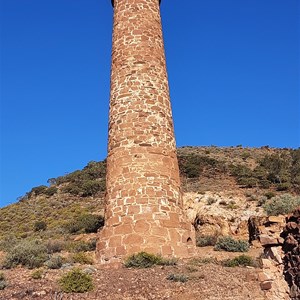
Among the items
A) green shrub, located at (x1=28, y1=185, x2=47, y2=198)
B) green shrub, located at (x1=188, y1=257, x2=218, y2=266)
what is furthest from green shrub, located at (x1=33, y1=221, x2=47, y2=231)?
green shrub, located at (x1=188, y1=257, x2=218, y2=266)

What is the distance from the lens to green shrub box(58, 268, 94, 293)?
895cm

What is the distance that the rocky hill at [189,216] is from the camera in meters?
9.18

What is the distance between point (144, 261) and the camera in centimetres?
1070

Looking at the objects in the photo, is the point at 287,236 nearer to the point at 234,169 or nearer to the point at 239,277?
the point at 239,277

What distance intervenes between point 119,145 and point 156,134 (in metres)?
1.17

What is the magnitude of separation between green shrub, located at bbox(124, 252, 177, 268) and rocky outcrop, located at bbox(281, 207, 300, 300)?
4346mm

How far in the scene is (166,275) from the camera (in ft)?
32.0

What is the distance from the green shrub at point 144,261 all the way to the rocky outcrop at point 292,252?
4.35 metres

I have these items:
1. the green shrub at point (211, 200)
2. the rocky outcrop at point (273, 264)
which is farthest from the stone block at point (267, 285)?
the green shrub at point (211, 200)

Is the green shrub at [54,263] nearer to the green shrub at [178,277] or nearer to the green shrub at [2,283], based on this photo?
the green shrub at [2,283]

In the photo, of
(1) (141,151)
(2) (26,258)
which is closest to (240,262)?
(1) (141,151)

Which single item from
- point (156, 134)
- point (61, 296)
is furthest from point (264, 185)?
point (61, 296)

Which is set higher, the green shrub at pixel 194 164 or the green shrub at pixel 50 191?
the green shrub at pixel 194 164

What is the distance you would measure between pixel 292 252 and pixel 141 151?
21.3 ft
